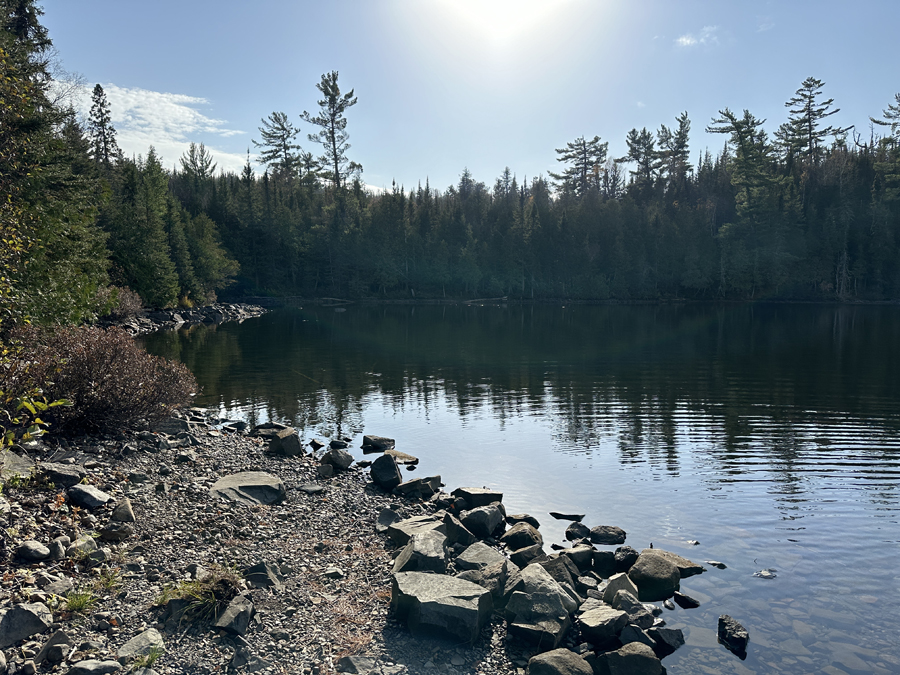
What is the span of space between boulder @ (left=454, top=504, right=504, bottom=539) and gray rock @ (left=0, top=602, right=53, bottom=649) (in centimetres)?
799

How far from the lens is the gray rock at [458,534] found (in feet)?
38.5

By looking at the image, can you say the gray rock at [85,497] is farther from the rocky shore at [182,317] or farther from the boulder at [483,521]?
the rocky shore at [182,317]

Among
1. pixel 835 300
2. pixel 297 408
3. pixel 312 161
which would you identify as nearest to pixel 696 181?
pixel 835 300

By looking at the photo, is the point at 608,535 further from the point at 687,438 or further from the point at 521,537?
the point at 687,438

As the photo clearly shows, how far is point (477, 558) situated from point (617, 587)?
2.57 meters

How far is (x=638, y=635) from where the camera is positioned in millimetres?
8633

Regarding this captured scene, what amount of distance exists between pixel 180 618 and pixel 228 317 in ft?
240

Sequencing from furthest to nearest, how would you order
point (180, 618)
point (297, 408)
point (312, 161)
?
point (312, 161) < point (297, 408) < point (180, 618)

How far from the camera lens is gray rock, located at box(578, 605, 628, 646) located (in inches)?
340

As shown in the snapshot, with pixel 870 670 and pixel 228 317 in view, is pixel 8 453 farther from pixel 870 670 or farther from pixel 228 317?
pixel 228 317

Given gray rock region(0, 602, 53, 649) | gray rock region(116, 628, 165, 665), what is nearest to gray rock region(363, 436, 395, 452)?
gray rock region(116, 628, 165, 665)

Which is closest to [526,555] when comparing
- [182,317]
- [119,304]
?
[119,304]

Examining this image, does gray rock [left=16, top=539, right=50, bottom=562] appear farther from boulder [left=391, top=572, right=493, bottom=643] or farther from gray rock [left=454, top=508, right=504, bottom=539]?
gray rock [left=454, top=508, right=504, bottom=539]

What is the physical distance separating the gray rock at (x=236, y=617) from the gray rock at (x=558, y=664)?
3.98m
